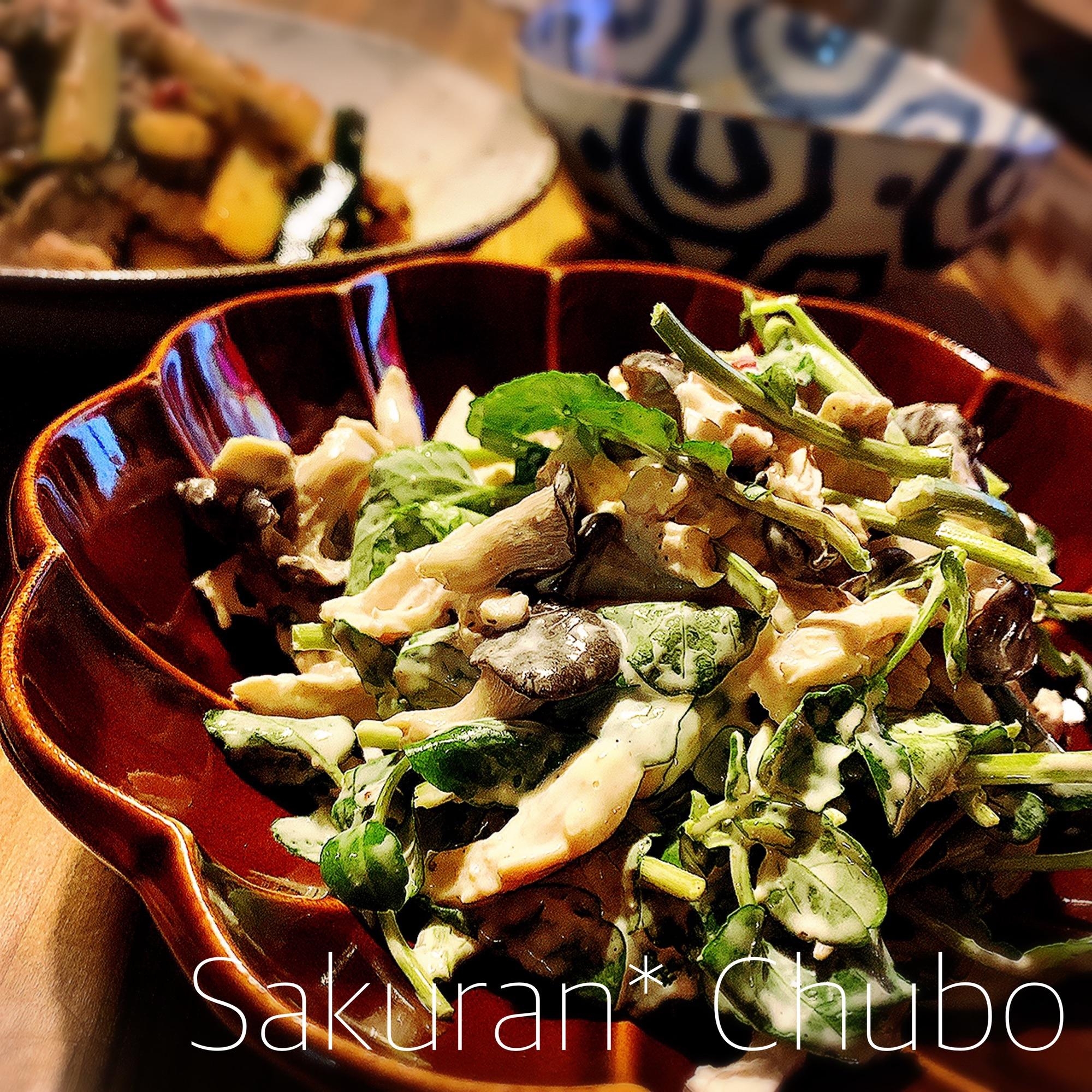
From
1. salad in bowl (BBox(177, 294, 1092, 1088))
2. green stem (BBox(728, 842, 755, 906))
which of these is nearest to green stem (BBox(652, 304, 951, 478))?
salad in bowl (BBox(177, 294, 1092, 1088))

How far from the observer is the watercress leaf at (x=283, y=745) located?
2.37 feet

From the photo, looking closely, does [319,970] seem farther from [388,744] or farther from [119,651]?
[119,651]

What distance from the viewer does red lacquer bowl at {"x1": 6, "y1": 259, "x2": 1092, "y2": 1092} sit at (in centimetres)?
59

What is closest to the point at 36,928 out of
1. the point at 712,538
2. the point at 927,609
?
the point at 712,538

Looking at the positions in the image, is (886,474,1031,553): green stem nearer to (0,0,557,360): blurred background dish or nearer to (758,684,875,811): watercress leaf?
(758,684,875,811): watercress leaf

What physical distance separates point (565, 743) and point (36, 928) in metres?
0.43

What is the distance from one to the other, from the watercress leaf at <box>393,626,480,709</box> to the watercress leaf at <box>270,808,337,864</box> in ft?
0.35

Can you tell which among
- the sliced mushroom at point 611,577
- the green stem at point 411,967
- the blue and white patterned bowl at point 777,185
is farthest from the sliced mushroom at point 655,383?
the blue and white patterned bowl at point 777,185

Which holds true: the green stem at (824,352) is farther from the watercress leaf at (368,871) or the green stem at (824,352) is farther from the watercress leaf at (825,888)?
the watercress leaf at (368,871)

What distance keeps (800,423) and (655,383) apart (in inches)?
4.6

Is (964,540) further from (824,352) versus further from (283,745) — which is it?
(283,745)

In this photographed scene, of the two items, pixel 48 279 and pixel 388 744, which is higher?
pixel 48 279

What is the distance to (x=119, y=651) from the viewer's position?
2.46 feet

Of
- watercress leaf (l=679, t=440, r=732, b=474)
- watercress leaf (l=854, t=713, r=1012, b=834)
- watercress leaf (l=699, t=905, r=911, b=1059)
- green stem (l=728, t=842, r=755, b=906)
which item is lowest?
watercress leaf (l=699, t=905, r=911, b=1059)
